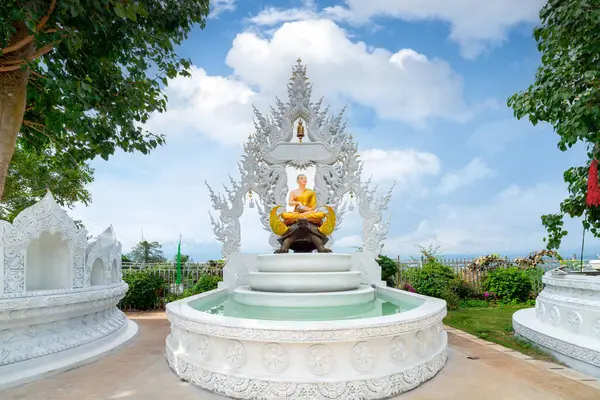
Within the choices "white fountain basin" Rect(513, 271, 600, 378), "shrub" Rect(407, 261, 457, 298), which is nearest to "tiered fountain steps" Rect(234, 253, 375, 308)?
"white fountain basin" Rect(513, 271, 600, 378)

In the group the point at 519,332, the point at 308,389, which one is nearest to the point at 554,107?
the point at 519,332

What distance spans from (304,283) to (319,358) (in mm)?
2360

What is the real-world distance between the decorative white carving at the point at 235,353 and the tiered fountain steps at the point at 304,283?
1.82 metres

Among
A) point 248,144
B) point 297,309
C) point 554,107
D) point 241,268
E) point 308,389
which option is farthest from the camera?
point 248,144

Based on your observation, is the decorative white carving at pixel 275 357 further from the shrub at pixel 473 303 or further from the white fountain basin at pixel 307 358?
the shrub at pixel 473 303

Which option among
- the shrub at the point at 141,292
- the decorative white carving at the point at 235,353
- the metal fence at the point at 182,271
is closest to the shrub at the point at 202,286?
the shrub at the point at 141,292

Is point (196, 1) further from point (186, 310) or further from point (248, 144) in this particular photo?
point (186, 310)

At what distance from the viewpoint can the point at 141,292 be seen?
10195mm

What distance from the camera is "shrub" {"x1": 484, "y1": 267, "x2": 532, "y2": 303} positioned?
11.5m

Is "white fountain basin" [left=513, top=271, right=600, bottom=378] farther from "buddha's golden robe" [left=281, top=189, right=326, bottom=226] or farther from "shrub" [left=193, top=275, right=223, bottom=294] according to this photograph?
"shrub" [left=193, top=275, right=223, bottom=294]

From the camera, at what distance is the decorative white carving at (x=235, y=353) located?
12.1ft

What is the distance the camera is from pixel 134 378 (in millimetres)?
4352

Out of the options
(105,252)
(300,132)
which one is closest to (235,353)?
(105,252)

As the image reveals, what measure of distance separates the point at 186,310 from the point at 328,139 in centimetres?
639
